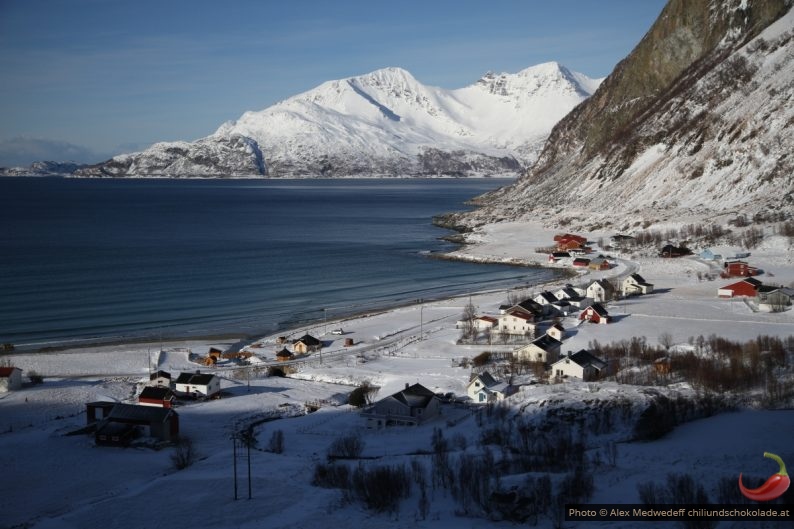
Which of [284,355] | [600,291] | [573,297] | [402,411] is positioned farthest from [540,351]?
[600,291]

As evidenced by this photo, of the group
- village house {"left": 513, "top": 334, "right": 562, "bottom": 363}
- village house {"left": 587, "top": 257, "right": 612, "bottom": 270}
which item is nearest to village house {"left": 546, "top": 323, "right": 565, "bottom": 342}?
village house {"left": 513, "top": 334, "right": 562, "bottom": 363}

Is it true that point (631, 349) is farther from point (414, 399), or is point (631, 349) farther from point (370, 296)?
point (370, 296)

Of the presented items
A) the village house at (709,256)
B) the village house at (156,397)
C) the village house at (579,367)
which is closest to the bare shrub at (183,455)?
the village house at (156,397)

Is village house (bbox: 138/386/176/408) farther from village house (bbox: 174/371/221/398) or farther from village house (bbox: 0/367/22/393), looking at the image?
village house (bbox: 0/367/22/393)

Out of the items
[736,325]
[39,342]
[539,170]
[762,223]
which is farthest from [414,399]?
[539,170]

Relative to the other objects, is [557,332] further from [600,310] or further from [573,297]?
[573,297]

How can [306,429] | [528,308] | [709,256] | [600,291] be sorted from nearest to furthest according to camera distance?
[306,429] → [528,308] → [600,291] → [709,256]
